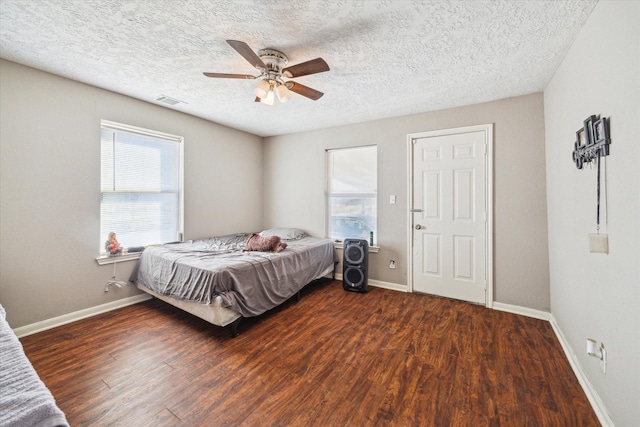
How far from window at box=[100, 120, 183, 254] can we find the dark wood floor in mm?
1003

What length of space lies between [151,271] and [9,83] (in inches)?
83.9

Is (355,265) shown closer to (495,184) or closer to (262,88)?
(495,184)

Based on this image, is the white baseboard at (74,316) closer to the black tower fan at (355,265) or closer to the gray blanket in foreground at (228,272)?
the gray blanket in foreground at (228,272)

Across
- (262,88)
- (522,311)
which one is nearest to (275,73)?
(262,88)

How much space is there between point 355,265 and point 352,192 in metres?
1.18

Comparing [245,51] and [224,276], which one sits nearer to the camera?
[245,51]

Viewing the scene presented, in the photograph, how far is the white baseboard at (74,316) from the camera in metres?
2.42

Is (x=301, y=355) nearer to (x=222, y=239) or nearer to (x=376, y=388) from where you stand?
(x=376, y=388)

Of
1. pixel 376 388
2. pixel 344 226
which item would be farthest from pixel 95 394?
pixel 344 226

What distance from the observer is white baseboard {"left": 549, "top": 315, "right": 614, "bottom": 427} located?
1.47 meters

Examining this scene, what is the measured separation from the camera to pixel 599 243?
1483 millimetres

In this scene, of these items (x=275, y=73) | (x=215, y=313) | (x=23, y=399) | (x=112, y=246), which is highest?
(x=275, y=73)

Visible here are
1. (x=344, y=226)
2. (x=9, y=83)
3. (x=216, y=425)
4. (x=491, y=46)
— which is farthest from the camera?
(x=344, y=226)

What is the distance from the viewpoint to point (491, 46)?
2.06 m
